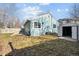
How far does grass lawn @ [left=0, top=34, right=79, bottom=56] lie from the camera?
10.1 ft

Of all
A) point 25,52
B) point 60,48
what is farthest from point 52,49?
point 25,52

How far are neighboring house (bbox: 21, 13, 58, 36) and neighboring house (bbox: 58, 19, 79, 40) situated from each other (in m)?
0.06

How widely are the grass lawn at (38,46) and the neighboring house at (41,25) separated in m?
0.06

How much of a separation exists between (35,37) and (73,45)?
0.44 m

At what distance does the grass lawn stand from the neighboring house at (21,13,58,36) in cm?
6

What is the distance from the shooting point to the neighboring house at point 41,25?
10.1ft

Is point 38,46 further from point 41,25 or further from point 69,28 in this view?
point 69,28

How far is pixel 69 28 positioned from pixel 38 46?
0.41 m

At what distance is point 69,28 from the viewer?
10.1 ft

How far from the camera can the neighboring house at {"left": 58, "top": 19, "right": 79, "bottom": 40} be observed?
10.1 feet

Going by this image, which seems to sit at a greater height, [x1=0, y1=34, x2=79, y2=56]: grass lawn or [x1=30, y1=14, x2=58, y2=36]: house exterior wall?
[x1=30, y1=14, x2=58, y2=36]: house exterior wall

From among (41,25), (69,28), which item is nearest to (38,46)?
(41,25)

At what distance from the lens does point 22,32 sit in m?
3.10

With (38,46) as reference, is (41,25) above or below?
above
